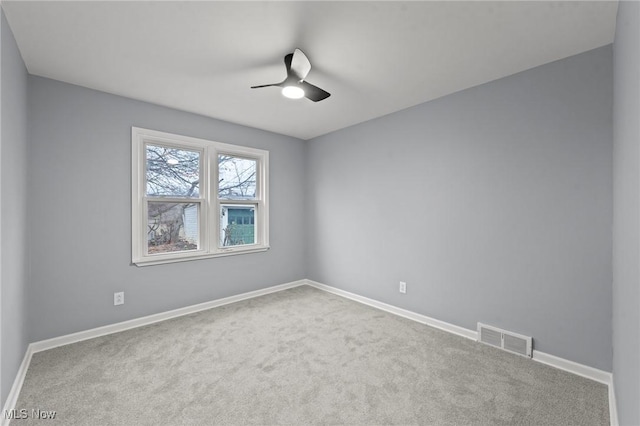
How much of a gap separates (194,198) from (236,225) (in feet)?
2.34

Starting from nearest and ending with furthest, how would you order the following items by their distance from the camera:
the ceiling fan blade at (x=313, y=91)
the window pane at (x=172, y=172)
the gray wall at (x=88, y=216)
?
the ceiling fan blade at (x=313, y=91) → the gray wall at (x=88, y=216) → the window pane at (x=172, y=172)

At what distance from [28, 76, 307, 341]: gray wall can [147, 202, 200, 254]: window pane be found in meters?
0.23

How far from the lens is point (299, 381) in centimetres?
208

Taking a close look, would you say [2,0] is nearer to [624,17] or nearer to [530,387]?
[624,17]

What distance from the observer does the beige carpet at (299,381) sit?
1.75 metres

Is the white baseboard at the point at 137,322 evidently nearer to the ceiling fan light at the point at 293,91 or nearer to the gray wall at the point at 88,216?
the gray wall at the point at 88,216

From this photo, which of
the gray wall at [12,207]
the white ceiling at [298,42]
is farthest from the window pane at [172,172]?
the gray wall at [12,207]

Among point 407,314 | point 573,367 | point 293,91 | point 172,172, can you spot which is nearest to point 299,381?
point 407,314

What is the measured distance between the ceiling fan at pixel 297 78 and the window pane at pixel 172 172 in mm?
1747

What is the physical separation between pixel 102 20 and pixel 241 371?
2.62 meters

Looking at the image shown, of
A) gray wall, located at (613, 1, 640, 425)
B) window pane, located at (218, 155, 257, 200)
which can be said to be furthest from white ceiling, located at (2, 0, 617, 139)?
window pane, located at (218, 155, 257, 200)

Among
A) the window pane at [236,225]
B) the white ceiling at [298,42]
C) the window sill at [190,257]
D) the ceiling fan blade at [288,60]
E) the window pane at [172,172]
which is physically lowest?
the window sill at [190,257]

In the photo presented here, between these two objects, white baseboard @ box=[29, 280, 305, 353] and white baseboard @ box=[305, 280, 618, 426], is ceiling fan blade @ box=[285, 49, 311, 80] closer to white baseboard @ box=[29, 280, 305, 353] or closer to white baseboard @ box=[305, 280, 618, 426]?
white baseboard @ box=[305, 280, 618, 426]

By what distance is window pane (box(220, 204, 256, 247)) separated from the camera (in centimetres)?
392
